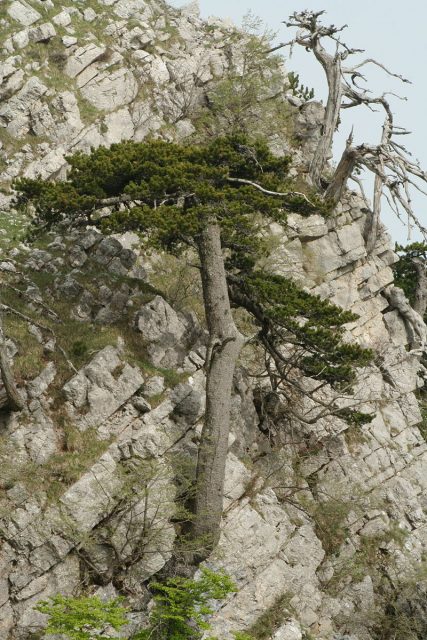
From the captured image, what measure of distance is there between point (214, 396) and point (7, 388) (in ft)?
16.4

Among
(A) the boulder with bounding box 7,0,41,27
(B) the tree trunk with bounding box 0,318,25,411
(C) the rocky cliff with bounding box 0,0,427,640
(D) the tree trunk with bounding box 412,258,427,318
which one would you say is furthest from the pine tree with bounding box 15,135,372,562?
(A) the boulder with bounding box 7,0,41,27

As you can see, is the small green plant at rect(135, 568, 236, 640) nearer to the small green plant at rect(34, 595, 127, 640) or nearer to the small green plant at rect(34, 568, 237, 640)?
the small green plant at rect(34, 568, 237, 640)

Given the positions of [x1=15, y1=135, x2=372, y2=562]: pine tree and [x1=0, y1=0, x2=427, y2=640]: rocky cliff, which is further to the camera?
[x1=15, y1=135, x2=372, y2=562]: pine tree

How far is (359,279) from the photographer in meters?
30.3

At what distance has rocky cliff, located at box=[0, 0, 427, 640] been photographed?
17203 millimetres

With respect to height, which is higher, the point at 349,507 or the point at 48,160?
the point at 48,160

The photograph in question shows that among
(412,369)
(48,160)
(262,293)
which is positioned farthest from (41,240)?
(412,369)

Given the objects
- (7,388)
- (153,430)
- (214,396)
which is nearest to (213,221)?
(214,396)

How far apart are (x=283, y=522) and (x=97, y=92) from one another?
20.9 meters

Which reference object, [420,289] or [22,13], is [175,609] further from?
[22,13]

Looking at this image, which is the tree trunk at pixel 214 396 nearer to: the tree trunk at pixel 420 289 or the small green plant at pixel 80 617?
the small green plant at pixel 80 617

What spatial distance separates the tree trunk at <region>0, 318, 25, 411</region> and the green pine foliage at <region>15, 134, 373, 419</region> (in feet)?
13.2

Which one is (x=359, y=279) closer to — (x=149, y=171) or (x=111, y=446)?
(x=149, y=171)

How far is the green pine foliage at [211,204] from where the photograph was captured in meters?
19.2
